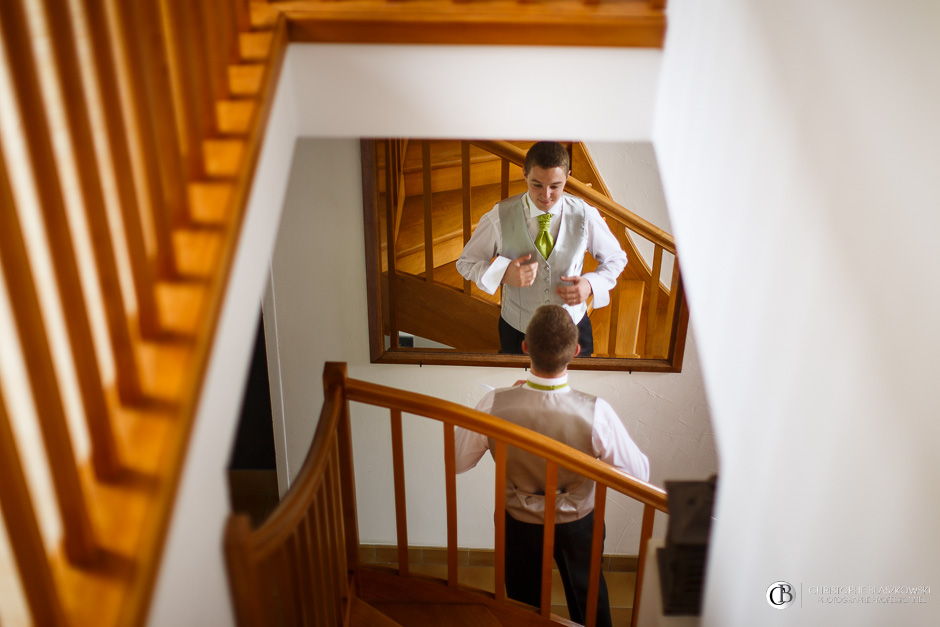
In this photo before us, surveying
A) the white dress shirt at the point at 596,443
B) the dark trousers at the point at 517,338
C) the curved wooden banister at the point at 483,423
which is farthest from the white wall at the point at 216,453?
the dark trousers at the point at 517,338

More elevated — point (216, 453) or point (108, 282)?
point (108, 282)

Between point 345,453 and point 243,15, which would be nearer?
point 243,15

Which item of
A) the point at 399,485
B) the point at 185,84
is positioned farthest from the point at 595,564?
the point at 185,84

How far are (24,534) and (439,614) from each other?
2.15 m

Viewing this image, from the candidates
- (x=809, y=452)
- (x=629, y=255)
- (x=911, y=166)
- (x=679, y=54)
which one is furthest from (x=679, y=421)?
(x=911, y=166)

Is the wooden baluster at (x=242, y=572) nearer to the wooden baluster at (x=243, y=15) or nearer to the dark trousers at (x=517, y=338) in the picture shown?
the wooden baluster at (x=243, y=15)

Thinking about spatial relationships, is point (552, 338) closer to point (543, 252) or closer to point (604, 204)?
point (543, 252)

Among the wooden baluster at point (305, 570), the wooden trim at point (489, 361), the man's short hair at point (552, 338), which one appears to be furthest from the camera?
Result: the wooden trim at point (489, 361)

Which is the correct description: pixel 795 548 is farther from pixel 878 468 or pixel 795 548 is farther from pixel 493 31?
pixel 493 31

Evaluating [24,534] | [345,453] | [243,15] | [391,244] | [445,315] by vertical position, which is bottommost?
[345,453]

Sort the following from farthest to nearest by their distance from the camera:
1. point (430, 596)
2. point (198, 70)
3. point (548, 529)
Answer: point (430, 596) → point (548, 529) → point (198, 70)

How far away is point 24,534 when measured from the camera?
3.13 feet

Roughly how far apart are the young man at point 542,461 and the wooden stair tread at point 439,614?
438 mm

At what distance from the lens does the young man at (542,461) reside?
3.02 meters
